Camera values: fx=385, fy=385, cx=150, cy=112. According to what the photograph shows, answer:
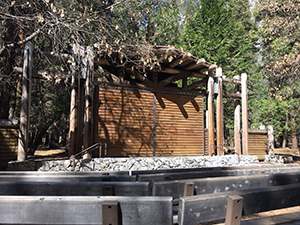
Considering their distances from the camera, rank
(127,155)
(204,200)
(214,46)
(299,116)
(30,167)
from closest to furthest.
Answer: (204,200)
(30,167)
(127,155)
(214,46)
(299,116)

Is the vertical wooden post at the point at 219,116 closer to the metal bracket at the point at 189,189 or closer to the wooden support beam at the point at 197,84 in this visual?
the wooden support beam at the point at 197,84

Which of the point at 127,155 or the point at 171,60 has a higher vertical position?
the point at 171,60

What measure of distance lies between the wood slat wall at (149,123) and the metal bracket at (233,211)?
1121 centimetres

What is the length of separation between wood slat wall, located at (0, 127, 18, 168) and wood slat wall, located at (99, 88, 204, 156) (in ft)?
11.6

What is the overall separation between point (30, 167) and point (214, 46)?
17895mm

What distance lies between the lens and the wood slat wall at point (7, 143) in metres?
10.8

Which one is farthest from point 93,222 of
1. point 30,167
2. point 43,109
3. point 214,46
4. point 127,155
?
point 214,46

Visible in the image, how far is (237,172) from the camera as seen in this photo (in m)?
5.45

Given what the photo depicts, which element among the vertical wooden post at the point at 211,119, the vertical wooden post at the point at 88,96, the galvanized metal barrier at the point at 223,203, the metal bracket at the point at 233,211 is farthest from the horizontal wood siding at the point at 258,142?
the metal bracket at the point at 233,211

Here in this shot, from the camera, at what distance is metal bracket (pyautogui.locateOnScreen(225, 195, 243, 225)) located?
110 inches

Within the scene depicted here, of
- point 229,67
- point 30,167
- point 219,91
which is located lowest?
point 30,167

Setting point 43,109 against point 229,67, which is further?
point 229,67

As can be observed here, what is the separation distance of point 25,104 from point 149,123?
19.5 ft

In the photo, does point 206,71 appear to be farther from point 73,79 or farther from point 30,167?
point 30,167
